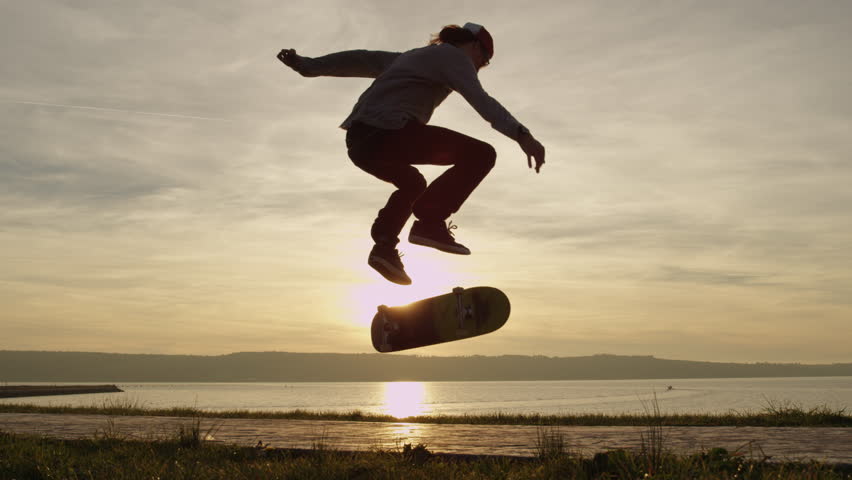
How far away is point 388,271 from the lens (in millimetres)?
6957

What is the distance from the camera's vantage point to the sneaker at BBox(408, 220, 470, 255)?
Answer: 6.82m

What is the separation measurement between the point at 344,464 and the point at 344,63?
12.3 ft

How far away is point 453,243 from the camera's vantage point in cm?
686

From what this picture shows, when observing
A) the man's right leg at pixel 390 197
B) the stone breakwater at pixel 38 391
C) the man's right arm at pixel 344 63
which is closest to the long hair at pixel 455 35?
the man's right arm at pixel 344 63

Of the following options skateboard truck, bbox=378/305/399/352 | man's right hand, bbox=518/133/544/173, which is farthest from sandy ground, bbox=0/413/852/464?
man's right hand, bbox=518/133/544/173

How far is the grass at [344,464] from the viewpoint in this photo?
5.78 metres

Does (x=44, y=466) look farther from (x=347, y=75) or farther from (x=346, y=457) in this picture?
(x=347, y=75)

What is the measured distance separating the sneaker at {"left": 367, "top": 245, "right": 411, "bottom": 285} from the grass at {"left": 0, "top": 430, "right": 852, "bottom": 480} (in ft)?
5.69

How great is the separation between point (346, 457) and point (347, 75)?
12.5 feet

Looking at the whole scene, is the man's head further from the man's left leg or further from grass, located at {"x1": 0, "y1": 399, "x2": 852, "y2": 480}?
grass, located at {"x1": 0, "y1": 399, "x2": 852, "y2": 480}

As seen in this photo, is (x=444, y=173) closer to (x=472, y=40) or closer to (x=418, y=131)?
(x=418, y=131)

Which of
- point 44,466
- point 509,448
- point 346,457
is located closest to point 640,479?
point 509,448

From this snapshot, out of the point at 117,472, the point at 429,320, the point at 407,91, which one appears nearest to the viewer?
the point at 407,91

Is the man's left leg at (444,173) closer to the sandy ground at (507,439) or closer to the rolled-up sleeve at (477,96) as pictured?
the rolled-up sleeve at (477,96)
